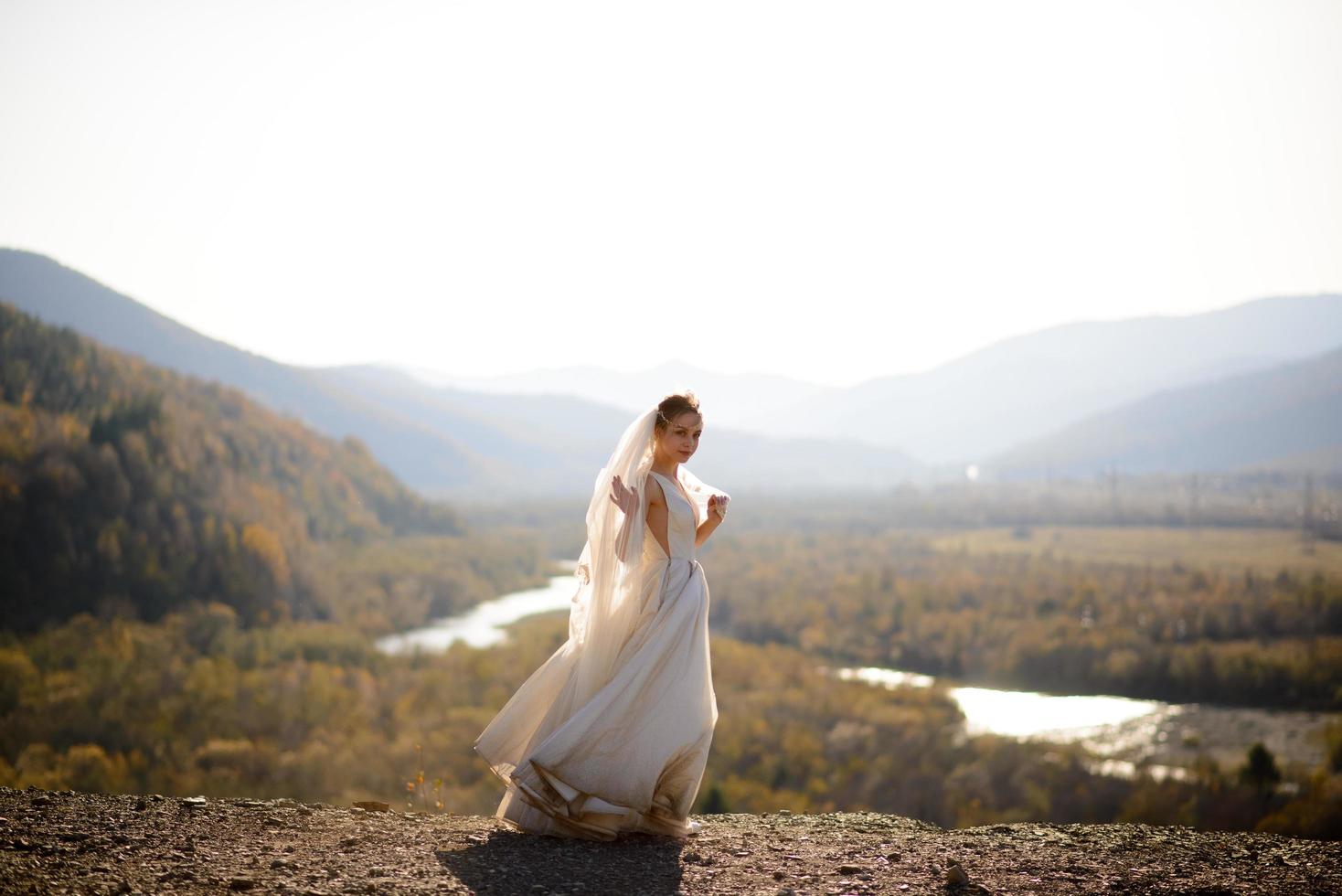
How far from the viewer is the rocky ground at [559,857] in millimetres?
5535

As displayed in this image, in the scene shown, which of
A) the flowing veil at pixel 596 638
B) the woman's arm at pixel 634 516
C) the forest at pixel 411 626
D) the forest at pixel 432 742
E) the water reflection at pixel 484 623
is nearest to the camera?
the flowing veil at pixel 596 638

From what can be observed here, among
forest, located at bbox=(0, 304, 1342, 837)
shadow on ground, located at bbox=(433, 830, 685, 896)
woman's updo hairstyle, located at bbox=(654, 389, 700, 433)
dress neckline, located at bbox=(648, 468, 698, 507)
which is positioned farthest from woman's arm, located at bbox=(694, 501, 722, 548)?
forest, located at bbox=(0, 304, 1342, 837)

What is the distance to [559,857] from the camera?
20.2 feet

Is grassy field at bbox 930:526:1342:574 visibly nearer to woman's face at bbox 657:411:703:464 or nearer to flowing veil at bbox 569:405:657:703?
woman's face at bbox 657:411:703:464

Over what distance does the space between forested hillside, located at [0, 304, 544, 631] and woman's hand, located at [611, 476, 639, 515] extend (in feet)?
194

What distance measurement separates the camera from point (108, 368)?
77188 millimetres

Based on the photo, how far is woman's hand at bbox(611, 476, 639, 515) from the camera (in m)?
7.12

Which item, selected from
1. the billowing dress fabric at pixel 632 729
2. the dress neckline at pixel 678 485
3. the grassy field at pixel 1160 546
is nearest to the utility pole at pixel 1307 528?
the grassy field at pixel 1160 546

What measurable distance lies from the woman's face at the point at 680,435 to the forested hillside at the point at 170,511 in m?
59.2

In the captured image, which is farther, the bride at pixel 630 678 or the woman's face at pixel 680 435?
the woman's face at pixel 680 435

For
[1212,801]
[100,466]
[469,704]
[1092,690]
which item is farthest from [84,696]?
[1092,690]

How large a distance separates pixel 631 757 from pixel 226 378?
4362 inches

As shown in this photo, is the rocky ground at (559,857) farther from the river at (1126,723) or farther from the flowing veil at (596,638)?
the river at (1126,723)

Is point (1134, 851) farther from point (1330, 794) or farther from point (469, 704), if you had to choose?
point (469, 704)
